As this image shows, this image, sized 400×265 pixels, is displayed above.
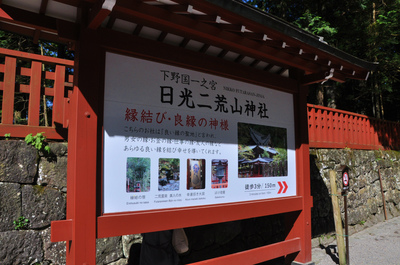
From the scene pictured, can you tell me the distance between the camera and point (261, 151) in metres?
4.02

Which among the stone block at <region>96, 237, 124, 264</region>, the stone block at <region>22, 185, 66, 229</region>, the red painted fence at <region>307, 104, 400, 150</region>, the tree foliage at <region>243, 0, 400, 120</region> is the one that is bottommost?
the stone block at <region>96, 237, 124, 264</region>

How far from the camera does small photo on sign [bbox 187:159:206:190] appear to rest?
3264 millimetres

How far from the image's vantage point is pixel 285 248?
4.12m

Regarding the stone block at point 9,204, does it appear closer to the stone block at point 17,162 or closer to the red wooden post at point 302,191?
the stone block at point 17,162

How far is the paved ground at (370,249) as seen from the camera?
5296 mm

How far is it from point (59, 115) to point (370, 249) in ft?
20.0

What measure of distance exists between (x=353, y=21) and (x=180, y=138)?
9.32m

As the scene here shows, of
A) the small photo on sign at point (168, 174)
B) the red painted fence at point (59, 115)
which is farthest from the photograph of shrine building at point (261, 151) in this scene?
the red painted fence at point (59, 115)

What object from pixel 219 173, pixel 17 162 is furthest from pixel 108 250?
pixel 219 173

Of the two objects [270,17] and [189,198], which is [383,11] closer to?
[270,17]

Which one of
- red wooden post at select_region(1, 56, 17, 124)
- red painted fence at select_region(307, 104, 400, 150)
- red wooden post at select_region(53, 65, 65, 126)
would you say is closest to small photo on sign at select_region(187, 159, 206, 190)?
red wooden post at select_region(53, 65, 65, 126)

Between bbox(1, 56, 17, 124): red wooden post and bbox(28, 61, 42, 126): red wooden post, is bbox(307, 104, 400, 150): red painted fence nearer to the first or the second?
bbox(28, 61, 42, 126): red wooden post

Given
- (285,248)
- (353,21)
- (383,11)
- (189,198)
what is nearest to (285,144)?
(285,248)

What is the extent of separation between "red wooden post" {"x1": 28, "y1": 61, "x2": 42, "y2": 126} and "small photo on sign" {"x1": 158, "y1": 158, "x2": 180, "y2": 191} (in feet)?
6.17
